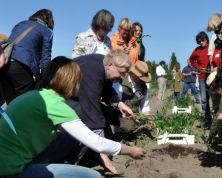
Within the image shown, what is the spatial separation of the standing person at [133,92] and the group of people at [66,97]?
0.5 inches

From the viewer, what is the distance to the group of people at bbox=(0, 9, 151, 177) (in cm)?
249

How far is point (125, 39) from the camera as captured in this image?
18.8 feet

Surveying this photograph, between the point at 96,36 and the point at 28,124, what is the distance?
2552 millimetres

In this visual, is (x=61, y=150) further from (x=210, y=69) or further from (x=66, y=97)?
(x=210, y=69)

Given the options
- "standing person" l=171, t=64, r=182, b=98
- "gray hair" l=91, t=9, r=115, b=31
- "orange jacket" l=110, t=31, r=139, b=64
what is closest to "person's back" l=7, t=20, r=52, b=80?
"gray hair" l=91, t=9, r=115, b=31

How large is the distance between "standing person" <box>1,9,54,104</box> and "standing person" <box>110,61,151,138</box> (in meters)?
1.08

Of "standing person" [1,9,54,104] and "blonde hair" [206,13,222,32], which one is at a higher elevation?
"blonde hair" [206,13,222,32]

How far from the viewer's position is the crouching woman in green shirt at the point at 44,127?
2.46m

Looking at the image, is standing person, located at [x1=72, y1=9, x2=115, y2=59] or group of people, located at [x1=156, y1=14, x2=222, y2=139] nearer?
group of people, located at [x1=156, y1=14, x2=222, y2=139]

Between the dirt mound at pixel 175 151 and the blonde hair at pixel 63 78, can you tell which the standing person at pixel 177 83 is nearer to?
the dirt mound at pixel 175 151

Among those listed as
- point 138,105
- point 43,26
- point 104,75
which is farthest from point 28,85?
point 138,105

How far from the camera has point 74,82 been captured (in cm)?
261

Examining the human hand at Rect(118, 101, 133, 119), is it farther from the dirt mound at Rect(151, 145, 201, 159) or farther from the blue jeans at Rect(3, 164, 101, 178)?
the blue jeans at Rect(3, 164, 101, 178)

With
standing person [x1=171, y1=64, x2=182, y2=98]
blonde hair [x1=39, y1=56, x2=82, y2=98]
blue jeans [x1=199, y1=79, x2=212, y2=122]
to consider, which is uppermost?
blonde hair [x1=39, y1=56, x2=82, y2=98]
